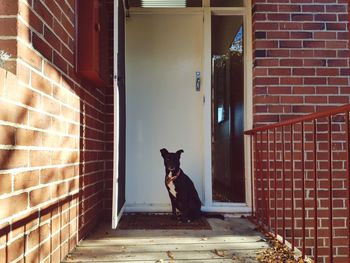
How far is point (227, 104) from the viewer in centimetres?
396

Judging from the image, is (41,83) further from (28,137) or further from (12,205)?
(12,205)

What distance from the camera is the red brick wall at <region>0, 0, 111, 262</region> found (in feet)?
5.07

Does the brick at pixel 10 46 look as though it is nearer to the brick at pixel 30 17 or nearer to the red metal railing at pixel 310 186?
the brick at pixel 30 17

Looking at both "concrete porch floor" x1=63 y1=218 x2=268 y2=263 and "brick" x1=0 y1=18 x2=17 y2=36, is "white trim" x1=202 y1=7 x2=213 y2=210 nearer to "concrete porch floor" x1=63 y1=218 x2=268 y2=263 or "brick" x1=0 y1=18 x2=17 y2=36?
"concrete porch floor" x1=63 y1=218 x2=268 y2=263

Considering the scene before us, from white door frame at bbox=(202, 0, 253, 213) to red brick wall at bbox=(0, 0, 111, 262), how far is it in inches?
50.3

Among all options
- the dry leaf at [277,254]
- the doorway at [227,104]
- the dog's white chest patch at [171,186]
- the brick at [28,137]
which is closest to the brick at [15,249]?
the brick at [28,137]

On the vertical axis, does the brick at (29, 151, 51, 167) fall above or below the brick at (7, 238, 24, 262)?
above

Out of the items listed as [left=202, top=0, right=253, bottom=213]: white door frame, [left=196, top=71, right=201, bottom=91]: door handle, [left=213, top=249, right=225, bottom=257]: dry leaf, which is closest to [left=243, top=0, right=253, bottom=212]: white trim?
[left=202, top=0, right=253, bottom=213]: white door frame

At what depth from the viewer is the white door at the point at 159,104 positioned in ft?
12.8

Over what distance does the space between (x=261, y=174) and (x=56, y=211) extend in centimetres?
176

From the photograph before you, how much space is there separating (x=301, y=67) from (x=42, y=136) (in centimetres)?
253

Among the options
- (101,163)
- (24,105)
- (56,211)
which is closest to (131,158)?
(101,163)

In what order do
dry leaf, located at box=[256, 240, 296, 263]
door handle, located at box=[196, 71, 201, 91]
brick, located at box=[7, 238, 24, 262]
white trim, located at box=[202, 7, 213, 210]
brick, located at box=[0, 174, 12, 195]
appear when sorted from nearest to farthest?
brick, located at box=[0, 174, 12, 195], brick, located at box=[7, 238, 24, 262], dry leaf, located at box=[256, 240, 296, 263], white trim, located at box=[202, 7, 213, 210], door handle, located at box=[196, 71, 201, 91]

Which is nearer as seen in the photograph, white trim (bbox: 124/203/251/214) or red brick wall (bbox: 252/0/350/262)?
red brick wall (bbox: 252/0/350/262)
